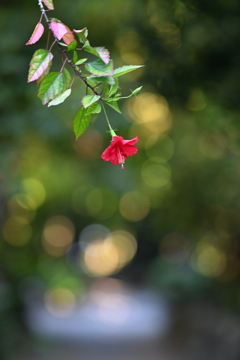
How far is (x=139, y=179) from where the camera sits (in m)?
6.00

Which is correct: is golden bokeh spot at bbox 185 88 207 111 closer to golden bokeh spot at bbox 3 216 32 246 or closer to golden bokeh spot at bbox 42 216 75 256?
golden bokeh spot at bbox 3 216 32 246

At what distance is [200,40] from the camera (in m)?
2.41

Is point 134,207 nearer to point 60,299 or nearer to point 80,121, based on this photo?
point 60,299

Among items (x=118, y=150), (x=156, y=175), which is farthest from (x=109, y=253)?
(x=118, y=150)

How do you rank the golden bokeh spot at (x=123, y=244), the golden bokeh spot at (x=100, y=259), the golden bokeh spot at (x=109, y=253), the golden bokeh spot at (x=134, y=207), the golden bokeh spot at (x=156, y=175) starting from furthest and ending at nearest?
the golden bokeh spot at (x=123, y=244) < the golden bokeh spot at (x=109, y=253) < the golden bokeh spot at (x=100, y=259) < the golden bokeh spot at (x=134, y=207) < the golden bokeh spot at (x=156, y=175)

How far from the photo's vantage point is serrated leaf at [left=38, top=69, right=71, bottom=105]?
84cm

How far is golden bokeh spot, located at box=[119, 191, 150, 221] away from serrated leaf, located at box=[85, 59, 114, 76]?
7365 millimetres

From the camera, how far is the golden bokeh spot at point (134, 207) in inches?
348

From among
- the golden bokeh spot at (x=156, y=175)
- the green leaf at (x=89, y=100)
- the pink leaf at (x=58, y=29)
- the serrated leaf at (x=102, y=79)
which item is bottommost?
the golden bokeh spot at (x=156, y=175)

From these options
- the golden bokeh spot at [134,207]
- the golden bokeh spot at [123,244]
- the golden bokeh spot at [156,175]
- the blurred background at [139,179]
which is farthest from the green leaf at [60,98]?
the golden bokeh spot at [123,244]

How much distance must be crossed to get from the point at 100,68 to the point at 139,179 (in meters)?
5.20

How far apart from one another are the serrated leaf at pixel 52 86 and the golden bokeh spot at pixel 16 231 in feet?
15.3

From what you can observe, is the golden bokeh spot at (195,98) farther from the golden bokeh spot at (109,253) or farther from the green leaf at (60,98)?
the golden bokeh spot at (109,253)

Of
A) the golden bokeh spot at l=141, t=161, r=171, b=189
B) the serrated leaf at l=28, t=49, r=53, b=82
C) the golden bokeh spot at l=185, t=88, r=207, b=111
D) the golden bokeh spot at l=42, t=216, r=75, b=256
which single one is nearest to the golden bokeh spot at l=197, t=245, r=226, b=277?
the golden bokeh spot at l=141, t=161, r=171, b=189
